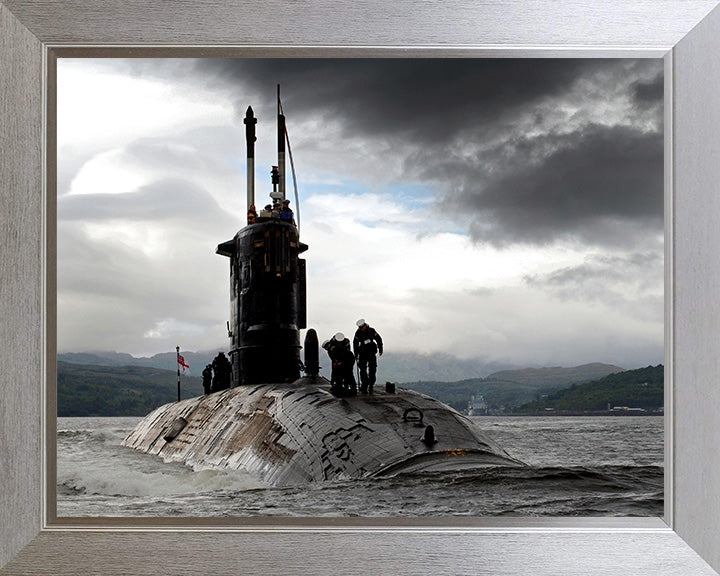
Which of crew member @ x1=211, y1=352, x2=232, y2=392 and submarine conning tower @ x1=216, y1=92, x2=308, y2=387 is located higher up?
submarine conning tower @ x1=216, y1=92, x2=308, y2=387

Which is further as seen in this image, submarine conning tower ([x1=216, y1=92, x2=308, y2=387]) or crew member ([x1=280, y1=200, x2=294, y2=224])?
crew member ([x1=280, y1=200, x2=294, y2=224])

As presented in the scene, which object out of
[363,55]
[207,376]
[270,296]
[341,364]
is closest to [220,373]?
[207,376]

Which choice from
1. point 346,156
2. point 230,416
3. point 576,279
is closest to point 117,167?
point 346,156

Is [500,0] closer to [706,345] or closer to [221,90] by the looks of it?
[706,345]

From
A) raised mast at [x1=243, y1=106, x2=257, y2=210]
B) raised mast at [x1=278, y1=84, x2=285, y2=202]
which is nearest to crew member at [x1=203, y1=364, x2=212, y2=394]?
raised mast at [x1=243, y1=106, x2=257, y2=210]

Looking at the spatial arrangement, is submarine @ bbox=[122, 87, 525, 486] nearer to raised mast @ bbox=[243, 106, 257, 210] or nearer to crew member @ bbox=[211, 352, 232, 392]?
raised mast @ bbox=[243, 106, 257, 210]

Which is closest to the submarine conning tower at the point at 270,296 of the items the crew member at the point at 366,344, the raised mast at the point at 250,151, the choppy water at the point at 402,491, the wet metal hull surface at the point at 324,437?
the raised mast at the point at 250,151
